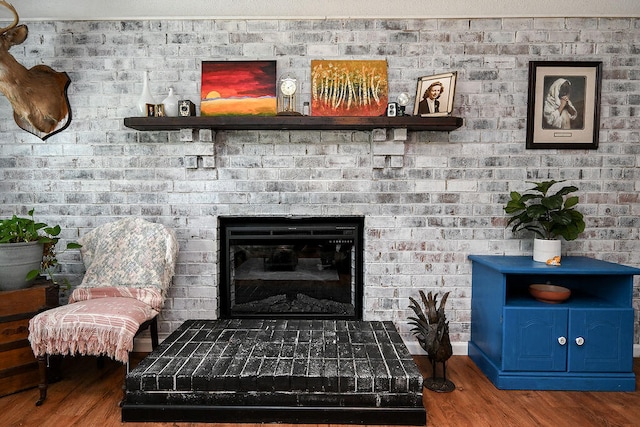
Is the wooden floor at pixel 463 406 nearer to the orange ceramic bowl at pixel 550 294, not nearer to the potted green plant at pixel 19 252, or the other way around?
the orange ceramic bowl at pixel 550 294

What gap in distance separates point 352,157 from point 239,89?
93cm

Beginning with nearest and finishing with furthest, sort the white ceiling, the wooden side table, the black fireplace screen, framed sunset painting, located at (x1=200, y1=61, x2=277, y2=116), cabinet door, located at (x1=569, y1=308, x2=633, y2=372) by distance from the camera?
the wooden side table → cabinet door, located at (x1=569, y1=308, x2=633, y2=372) → the white ceiling → framed sunset painting, located at (x1=200, y1=61, x2=277, y2=116) → the black fireplace screen

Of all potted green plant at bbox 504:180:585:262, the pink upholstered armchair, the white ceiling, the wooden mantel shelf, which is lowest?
the pink upholstered armchair

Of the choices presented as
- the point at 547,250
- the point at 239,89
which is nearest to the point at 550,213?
the point at 547,250

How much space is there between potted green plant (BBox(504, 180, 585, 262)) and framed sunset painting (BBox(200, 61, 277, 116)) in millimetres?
1792

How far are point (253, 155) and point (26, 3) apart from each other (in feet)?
5.90

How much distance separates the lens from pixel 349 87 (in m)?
2.79

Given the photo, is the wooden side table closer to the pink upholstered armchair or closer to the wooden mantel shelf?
the pink upholstered armchair

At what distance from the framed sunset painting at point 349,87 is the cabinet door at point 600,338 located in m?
1.82

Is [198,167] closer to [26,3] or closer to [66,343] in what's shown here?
[66,343]

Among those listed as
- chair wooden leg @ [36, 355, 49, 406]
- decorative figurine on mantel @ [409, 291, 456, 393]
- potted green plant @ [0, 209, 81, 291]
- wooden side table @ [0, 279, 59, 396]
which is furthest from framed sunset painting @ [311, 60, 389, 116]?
chair wooden leg @ [36, 355, 49, 406]

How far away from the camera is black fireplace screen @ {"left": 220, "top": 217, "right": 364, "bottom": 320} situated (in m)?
2.93

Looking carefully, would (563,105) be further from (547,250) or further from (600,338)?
(600,338)

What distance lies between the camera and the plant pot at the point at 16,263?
2.30m
